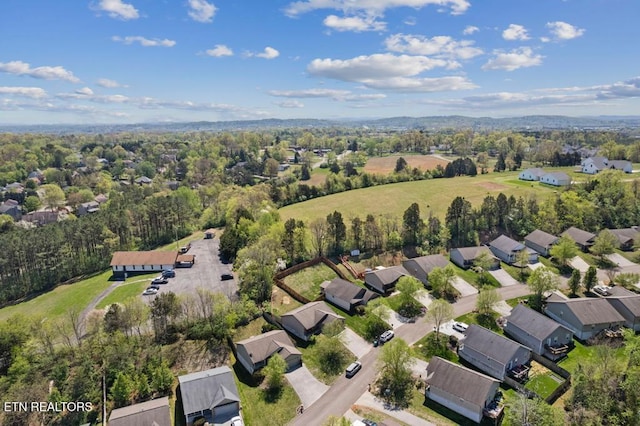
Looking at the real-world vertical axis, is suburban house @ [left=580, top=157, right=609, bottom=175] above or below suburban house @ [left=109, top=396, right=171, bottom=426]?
above

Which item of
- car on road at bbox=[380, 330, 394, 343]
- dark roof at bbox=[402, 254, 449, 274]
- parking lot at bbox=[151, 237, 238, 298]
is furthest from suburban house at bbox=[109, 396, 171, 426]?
dark roof at bbox=[402, 254, 449, 274]

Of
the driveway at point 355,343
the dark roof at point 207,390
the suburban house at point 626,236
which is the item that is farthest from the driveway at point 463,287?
the suburban house at point 626,236

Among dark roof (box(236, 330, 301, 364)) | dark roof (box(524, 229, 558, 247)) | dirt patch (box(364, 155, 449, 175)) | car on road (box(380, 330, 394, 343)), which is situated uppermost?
dirt patch (box(364, 155, 449, 175))

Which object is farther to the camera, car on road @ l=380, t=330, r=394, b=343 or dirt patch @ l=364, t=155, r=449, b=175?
dirt patch @ l=364, t=155, r=449, b=175

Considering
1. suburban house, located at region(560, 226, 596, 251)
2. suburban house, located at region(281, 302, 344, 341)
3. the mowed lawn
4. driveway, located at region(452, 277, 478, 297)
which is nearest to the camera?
suburban house, located at region(281, 302, 344, 341)

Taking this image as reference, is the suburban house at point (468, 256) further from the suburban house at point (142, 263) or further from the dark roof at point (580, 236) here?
the suburban house at point (142, 263)

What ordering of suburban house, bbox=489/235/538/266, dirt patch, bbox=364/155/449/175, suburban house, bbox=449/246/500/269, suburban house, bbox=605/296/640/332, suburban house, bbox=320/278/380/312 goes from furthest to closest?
dirt patch, bbox=364/155/449/175 < suburban house, bbox=489/235/538/266 < suburban house, bbox=449/246/500/269 < suburban house, bbox=320/278/380/312 < suburban house, bbox=605/296/640/332

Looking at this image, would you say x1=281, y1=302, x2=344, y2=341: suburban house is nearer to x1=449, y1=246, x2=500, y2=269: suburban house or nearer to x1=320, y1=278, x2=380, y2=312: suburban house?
x1=320, y1=278, x2=380, y2=312: suburban house
